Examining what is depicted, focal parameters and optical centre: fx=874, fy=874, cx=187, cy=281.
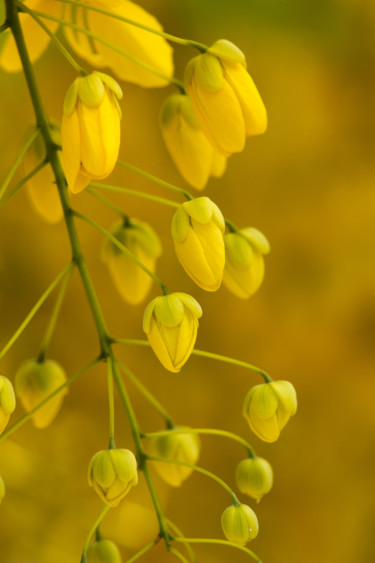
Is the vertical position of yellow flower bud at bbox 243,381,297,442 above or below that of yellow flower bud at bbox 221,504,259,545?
above

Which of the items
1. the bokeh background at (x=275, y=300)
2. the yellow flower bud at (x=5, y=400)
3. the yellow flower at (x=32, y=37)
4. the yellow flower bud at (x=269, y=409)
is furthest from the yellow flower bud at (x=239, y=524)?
the bokeh background at (x=275, y=300)

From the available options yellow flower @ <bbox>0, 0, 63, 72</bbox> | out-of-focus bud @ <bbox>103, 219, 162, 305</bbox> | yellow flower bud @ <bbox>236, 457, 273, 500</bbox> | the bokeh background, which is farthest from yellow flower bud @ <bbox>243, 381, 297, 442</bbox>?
the bokeh background

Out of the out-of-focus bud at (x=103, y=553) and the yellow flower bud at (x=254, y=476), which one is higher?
the yellow flower bud at (x=254, y=476)

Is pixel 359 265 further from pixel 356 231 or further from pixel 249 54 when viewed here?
pixel 249 54

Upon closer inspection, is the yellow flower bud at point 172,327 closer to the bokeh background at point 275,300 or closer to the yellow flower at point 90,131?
the yellow flower at point 90,131

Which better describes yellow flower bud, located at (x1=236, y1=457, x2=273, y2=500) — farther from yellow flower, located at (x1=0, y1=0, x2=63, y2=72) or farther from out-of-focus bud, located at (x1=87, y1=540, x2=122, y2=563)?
yellow flower, located at (x1=0, y1=0, x2=63, y2=72)

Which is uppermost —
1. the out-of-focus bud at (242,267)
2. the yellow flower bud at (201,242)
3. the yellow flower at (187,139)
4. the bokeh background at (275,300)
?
the yellow flower at (187,139)

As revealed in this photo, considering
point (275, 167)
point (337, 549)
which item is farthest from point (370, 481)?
point (275, 167)
